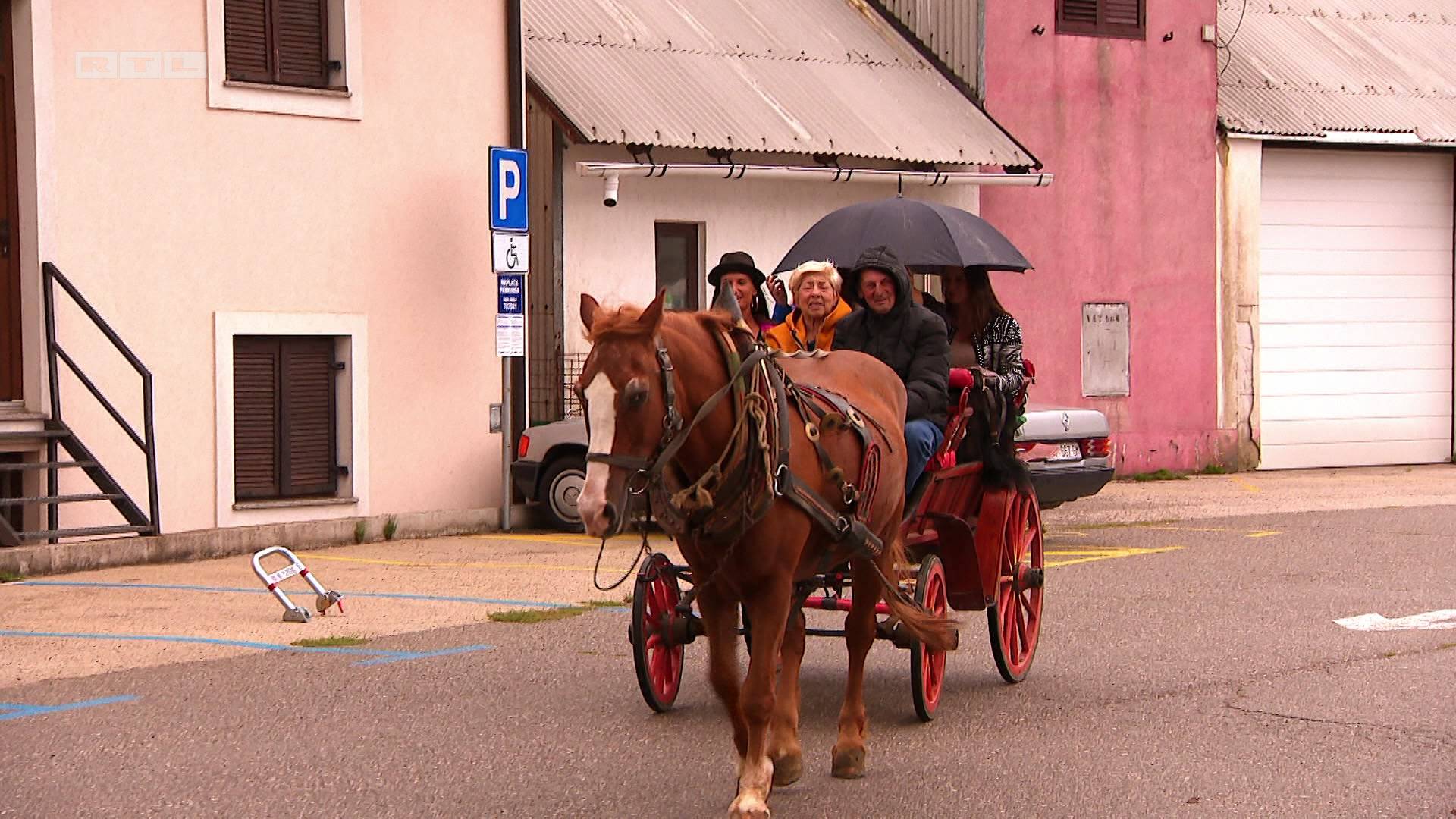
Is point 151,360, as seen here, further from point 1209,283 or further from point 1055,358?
point 1209,283

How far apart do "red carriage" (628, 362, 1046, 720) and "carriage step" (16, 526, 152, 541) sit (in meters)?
6.67

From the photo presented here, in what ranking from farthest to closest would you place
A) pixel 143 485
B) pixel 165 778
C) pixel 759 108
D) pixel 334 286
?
pixel 759 108 → pixel 334 286 → pixel 143 485 → pixel 165 778

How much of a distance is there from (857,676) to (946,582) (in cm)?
148

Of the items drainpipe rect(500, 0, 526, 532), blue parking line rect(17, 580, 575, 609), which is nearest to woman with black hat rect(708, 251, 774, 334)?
blue parking line rect(17, 580, 575, 609)

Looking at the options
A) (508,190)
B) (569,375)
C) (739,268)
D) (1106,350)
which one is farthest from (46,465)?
(1106,350)

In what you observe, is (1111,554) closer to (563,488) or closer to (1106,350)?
(563,488)

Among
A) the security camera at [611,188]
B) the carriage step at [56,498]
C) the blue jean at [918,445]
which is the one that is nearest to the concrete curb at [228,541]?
the carriage step at [56,498]

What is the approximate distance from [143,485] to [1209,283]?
14272 mm

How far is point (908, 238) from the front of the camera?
42.3 feet

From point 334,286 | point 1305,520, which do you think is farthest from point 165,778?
point 1305,520

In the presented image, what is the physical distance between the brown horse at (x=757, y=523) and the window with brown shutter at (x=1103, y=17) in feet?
55.7

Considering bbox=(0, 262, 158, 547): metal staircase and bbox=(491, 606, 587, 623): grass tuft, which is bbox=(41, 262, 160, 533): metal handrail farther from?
bbox=(491, 606, 587, 623): grass tuft

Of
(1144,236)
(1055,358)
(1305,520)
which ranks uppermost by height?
(1144,236)

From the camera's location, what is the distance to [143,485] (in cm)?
1505
